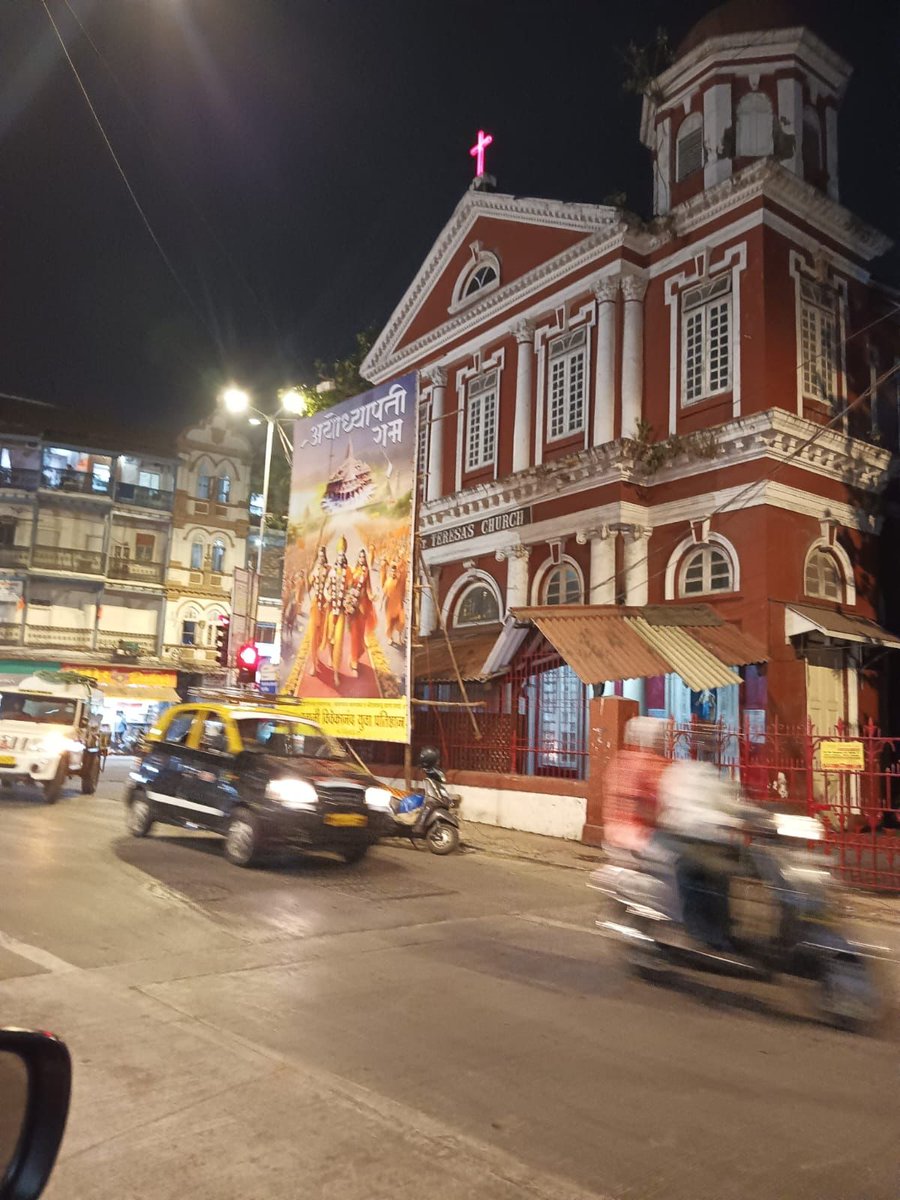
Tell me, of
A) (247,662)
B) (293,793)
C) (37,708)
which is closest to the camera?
(293,793)

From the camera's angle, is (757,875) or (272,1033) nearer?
(272,1033)

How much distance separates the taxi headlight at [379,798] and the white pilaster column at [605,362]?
960 centimetres

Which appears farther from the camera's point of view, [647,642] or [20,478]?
[20,478]

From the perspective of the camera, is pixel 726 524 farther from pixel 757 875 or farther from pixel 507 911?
pixel 757 875

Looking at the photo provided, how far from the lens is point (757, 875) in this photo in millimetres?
6172

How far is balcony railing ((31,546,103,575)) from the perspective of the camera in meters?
38.1

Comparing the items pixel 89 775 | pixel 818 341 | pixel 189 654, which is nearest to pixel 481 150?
pixel 818 341

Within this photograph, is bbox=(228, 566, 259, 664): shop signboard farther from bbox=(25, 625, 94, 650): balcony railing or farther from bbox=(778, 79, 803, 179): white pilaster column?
bbox=(25, 625, 94, 650): balcony railing

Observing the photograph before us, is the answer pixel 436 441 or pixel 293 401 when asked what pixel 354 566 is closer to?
pixel 436 441

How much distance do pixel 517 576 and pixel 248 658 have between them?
246 inches

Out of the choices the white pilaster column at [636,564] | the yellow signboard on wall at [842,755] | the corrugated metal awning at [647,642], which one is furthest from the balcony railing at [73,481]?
the yellow signboard on wall at [842,755]

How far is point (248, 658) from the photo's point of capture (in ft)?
68.0

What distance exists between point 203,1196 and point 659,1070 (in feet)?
8.28

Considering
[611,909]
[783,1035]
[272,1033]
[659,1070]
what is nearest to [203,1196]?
[272,1033]
